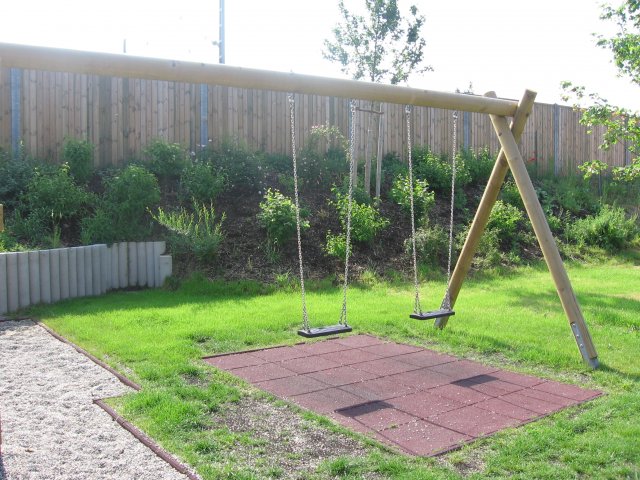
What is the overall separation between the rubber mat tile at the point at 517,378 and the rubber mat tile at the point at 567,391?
8cm

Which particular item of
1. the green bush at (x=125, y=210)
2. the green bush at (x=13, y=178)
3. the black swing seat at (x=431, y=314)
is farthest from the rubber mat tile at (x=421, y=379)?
the green bush at (x=13, y=178)

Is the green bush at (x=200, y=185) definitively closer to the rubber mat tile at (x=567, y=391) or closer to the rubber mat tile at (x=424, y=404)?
the rubber mat tile at (x=424, y=404)

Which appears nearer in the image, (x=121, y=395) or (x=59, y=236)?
(x=121, y=395)

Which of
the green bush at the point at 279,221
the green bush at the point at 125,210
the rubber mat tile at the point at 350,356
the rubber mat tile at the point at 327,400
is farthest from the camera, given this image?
the green bush at the point at 279,221

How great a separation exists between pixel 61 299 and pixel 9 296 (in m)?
0.72

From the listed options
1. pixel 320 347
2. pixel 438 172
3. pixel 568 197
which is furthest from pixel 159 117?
pixel 568 197

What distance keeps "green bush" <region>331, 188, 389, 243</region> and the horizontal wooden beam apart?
5.00m

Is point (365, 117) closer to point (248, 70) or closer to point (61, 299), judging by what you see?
point (61, 299)

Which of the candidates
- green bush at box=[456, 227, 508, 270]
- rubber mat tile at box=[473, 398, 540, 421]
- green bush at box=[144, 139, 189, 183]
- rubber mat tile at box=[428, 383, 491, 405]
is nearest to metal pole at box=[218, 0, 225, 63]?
green bush at box=[144, 139, 189, 183]

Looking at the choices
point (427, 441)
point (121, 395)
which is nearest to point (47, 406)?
point (121, 395)

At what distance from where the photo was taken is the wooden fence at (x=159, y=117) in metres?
11.3

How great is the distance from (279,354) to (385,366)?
1.06 meters

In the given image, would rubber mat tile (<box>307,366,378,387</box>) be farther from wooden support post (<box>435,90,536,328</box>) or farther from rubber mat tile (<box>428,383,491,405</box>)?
wooden support post (<box>435,90,536,328</box>)

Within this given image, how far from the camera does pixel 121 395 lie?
4.88 metres
